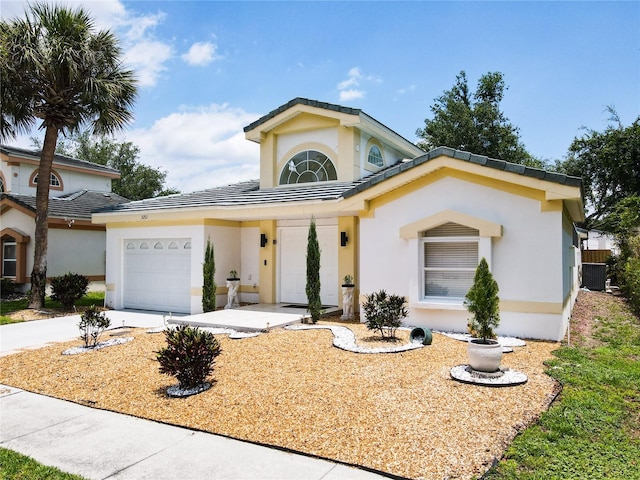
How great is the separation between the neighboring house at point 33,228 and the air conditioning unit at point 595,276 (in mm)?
25227

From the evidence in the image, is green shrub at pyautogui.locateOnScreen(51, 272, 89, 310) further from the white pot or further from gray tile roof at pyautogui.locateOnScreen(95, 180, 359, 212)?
the white pot

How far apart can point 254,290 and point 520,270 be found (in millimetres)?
9174

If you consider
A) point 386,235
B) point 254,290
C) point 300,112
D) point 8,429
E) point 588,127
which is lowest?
point 8,429

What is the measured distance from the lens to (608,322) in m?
12.5

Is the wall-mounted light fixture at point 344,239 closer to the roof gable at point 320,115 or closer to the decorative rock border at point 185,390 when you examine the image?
the roof gable at point 320,115

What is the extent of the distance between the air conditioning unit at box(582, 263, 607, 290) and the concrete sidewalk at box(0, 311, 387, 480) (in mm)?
22057

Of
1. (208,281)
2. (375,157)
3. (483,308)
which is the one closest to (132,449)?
(483,308)

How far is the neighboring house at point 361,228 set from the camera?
974cm

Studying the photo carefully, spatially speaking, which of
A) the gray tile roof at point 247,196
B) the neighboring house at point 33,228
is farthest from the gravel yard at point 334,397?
the neighboring house at point 33,228

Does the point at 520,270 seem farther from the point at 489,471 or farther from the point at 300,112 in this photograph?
the point at 300,112

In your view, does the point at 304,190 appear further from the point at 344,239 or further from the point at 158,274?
the point at 158,274

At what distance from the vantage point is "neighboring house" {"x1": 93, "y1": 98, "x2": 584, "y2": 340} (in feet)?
32.0

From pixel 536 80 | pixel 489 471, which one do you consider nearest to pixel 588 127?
pixel 536 80

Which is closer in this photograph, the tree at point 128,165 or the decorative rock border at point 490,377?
the decorative rock border at point 490,377
